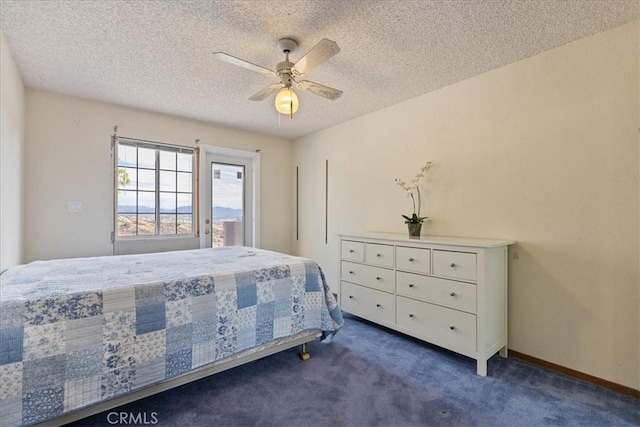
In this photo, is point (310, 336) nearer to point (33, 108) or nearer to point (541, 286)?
point (541, 286)

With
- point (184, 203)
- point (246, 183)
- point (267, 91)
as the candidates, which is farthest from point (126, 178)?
point (267, 91)

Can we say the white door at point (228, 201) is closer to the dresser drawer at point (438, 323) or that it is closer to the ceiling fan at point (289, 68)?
the ceiling fan at point (289, 68)

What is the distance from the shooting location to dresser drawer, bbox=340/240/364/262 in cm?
308

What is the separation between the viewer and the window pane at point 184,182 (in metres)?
3.97

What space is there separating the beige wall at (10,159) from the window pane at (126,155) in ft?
2.74

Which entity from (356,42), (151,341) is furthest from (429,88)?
(151,341)

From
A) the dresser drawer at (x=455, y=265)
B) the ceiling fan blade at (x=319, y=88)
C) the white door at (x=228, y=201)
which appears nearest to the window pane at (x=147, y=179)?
the white door at (x=228, y=201)

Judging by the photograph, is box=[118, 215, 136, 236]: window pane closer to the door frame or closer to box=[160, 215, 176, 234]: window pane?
box=[160, 215, 176, 234]: window pane

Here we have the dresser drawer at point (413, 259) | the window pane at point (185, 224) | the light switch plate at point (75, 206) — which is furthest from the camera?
the window pane at point (185, 224)

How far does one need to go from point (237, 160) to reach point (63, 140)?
199 cm

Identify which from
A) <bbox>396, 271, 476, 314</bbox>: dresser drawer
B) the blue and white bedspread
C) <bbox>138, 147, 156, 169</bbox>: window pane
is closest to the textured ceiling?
<bbox>138, 147, 156, 169</bbox>: window pane

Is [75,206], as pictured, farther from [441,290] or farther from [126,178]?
[441,290]

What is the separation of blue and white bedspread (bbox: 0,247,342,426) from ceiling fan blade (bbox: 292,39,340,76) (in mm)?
1448

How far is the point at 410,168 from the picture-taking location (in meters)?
3.26
